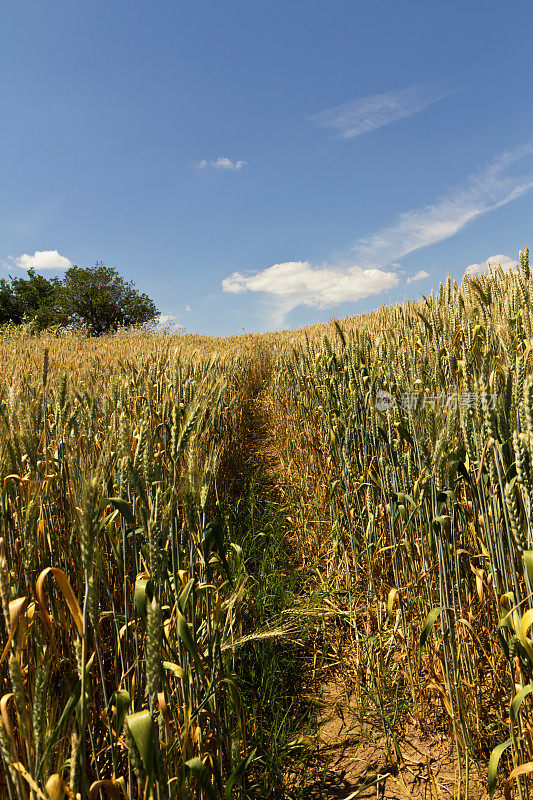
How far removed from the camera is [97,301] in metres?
25.7

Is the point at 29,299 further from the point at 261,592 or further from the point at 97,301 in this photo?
the point at 261,592

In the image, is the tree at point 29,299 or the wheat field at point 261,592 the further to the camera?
the tree at point 29,299

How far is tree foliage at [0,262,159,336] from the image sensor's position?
2542 centimetres

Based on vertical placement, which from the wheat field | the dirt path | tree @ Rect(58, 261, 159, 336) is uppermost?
tree @ Rect(58, 261, 159, 336)

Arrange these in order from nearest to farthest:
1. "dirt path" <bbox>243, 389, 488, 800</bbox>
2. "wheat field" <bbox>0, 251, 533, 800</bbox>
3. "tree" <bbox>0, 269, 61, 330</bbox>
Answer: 1. "wheat field" <bbox>0, 251, 533, 800</bbox>
2. "dirt path" <bbox>243, 389, 488, 800</bbox>
3. "tree" <bbox>0, 269, 61, 330</bbox>

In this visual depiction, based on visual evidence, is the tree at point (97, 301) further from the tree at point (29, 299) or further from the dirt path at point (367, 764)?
the dirt path at point (367, 764)

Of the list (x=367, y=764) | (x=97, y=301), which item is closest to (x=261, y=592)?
(x=367, y=764)

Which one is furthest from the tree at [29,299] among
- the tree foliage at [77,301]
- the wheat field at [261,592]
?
the wheat field at [261,592]

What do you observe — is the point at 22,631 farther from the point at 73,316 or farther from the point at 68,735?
the point at 73,316

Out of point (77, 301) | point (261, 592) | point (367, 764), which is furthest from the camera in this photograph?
point (77, 301)

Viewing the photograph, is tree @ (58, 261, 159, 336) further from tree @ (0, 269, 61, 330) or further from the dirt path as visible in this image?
the dirt path

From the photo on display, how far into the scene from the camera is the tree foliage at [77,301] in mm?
25422

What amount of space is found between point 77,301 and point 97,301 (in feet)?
3.77

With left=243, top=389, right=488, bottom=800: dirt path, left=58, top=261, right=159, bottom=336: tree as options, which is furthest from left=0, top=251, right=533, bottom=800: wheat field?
left=58, top=261, right=159, bottom=336: tree
